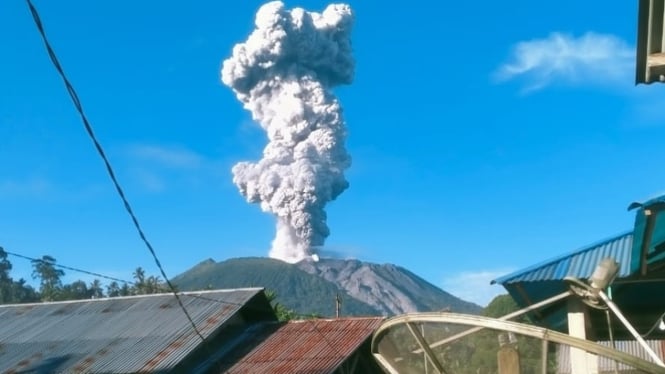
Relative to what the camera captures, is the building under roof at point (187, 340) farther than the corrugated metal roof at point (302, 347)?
Yes

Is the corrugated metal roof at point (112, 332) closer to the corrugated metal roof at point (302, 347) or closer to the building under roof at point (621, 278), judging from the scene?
the corrugated metal roof at point (302, 347)

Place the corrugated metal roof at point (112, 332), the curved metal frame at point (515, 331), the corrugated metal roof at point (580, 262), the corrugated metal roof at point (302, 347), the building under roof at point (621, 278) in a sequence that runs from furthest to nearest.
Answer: the corrugated metal roof at point (112, 332) → the corrugated metal roof at point (302, 347) → the corrugated metal roof at point (580, 262) → the building under roof at point (621, 278) → the curved metal frame at point (515, 331)

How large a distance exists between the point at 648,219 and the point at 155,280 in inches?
2626

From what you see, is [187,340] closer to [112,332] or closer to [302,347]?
[302,347]

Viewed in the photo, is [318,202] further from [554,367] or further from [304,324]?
[554,367]

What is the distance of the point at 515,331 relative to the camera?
5809 millimetres

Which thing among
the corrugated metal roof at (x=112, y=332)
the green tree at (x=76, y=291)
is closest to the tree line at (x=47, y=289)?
the green tree at (x=76, y=291)

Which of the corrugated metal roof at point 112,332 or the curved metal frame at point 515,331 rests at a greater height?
the corrugated metal roof at point 112,332

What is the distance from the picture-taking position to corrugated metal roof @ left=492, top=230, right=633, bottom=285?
7.92 metres

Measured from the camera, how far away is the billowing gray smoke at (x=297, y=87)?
12244 centimetres

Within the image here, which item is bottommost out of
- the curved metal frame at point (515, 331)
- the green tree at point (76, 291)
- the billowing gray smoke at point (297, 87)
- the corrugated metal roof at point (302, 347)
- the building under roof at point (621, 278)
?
the curved metal frame at point (515, 331)

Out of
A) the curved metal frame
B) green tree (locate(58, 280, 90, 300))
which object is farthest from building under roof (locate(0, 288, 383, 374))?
green tree (locate(58, 280, 90, 300))

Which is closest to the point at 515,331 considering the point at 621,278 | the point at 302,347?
the point at 621,278

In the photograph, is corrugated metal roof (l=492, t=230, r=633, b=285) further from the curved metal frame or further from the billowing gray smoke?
the billowing gray smoke
